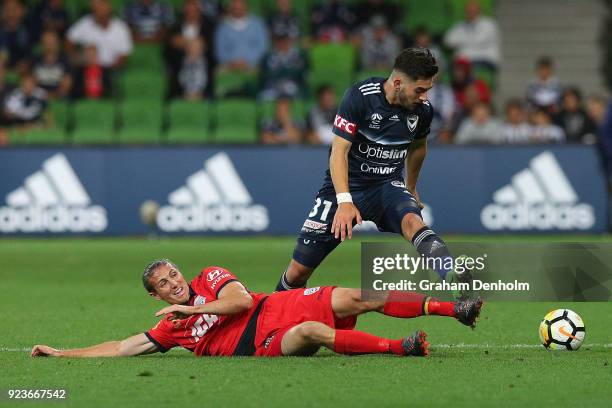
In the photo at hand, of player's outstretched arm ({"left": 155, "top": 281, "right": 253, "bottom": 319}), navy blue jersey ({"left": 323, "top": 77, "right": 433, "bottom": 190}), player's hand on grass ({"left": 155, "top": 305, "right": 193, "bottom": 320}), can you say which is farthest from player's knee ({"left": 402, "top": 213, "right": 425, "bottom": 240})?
player's hand on grass ({"left": 155, "top": 305, "right": 193, "bottom": 320})

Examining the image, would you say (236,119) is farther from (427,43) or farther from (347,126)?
(347,126)

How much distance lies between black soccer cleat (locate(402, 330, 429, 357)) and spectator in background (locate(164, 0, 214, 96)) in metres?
13.6

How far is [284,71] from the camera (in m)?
20.5

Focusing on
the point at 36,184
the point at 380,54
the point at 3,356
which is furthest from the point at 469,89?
the point at 3,356

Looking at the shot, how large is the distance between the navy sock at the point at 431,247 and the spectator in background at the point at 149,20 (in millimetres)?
13862

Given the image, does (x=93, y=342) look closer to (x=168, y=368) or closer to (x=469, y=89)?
(x=168, y=368)

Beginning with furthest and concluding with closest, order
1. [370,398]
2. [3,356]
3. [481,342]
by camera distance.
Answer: [481,342] < [3,356] < [370,398]

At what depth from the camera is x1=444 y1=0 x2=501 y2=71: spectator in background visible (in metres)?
21.2

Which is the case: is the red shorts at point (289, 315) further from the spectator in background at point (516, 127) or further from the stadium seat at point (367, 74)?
the stadium seat at point (367, 74)

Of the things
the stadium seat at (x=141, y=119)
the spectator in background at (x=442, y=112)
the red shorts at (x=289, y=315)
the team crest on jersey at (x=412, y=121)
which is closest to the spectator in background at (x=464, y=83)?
the spectator in background at (x=442, y=112)

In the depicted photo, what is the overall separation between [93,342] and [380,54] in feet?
41.5

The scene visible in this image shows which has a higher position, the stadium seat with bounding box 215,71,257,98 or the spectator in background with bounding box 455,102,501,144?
the stadium seat with bounding box 215,71,257,98

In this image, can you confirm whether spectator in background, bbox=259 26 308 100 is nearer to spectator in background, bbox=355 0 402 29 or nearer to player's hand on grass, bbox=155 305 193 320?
spectator in background, bbox=355 0 402 29

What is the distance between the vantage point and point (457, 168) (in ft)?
61.4
